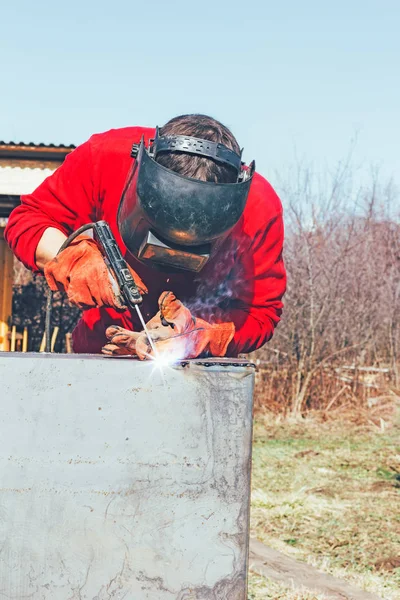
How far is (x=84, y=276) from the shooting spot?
78.0 inches

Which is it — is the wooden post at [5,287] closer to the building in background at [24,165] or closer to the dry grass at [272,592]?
the building in background at [24,165]

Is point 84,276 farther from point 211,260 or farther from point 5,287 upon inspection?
point 5,287

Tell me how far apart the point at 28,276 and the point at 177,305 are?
30.5ft

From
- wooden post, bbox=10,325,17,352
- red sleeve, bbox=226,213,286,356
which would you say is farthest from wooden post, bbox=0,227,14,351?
red sleeve, bbox=226,213,286,356

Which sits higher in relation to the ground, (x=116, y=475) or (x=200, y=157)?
(x=200, y=157)

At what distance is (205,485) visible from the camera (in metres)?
1.71

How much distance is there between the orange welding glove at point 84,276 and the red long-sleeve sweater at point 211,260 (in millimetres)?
307

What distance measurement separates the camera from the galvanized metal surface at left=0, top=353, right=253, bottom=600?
66.5 inches

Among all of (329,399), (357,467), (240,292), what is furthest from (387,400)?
(240,292)

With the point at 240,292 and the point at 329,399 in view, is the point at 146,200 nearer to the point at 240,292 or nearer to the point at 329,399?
the point at 240,292

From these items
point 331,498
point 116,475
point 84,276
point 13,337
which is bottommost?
point 331,498

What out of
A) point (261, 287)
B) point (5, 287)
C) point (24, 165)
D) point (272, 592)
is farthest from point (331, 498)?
point (24, 165)

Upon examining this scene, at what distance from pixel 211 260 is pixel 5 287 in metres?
7.00

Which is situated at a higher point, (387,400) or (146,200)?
(146,200)
